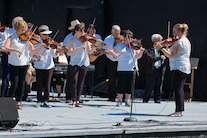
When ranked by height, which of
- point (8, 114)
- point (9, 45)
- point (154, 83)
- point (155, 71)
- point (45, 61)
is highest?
point (9, 45)

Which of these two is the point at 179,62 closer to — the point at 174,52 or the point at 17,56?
the point at 174,52

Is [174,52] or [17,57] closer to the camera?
[174,52]

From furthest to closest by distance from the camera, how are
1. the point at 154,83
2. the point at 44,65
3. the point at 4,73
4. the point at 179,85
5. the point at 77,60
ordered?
the point at 154,83
the point at 77,60
the point at 44,65
the point at 4,73
the point at 179,85

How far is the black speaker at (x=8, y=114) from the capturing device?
3.88 metres

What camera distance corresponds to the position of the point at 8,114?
3936 millimetres

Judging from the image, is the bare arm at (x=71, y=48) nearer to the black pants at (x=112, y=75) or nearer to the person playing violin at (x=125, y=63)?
the person playing violin at (x=125, y=63)

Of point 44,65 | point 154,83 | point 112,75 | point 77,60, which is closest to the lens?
point 44,65

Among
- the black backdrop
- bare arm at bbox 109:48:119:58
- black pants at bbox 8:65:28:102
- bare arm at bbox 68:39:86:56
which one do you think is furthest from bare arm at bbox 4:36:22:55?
the black backdrop

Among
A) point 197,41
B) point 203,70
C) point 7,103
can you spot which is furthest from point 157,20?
point 7,103

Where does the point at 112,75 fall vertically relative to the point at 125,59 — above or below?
below

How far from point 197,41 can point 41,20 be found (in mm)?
5224

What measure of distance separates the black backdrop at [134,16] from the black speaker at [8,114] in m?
6.55

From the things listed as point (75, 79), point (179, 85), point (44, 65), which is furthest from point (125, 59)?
point (179, 85)

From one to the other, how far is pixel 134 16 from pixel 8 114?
7143mm
